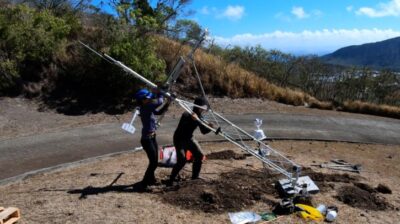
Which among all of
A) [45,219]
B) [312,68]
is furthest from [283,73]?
[45,219]

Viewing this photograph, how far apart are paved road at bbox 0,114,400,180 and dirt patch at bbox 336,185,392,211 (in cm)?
600

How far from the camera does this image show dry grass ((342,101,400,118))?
21766 mm

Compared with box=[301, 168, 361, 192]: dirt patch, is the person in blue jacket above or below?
above

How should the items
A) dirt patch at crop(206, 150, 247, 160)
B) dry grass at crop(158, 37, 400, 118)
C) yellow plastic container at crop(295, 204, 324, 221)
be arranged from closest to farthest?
1. yellow plastic container at crop(295, 204, 324, 221)
2. dirt patch at crop(206, 150, 247, 160)
3. dry grass at crop(158, 37, 400, 118)

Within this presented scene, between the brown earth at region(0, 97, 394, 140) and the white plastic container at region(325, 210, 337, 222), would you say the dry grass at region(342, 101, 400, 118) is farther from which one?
the white plastic container at region(325, 210, 337, 222)

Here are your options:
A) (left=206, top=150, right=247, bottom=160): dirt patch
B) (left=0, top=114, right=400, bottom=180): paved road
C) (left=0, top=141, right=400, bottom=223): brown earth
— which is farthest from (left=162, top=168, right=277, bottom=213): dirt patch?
(left=0, top=114, right=400, bottom=180): paved road

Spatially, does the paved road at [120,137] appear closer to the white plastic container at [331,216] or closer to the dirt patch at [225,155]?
the dirt patch at [225,155]

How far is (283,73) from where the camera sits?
1310 inches

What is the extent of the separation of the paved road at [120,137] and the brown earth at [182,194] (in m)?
0.96

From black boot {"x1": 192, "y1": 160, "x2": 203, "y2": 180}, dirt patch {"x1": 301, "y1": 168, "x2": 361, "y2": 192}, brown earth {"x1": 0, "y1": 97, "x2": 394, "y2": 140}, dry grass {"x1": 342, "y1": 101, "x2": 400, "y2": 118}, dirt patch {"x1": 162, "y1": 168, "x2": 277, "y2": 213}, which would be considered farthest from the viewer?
dry grass {"x1": 342, "y1": 101, "x2": 400, "y2": 118}

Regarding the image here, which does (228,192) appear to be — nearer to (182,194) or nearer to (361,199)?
(182,194)

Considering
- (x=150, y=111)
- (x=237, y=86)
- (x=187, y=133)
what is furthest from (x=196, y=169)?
(x=237, y=86)

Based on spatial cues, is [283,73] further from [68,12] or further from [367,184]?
[367,184]

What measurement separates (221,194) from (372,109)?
15.5 metres
